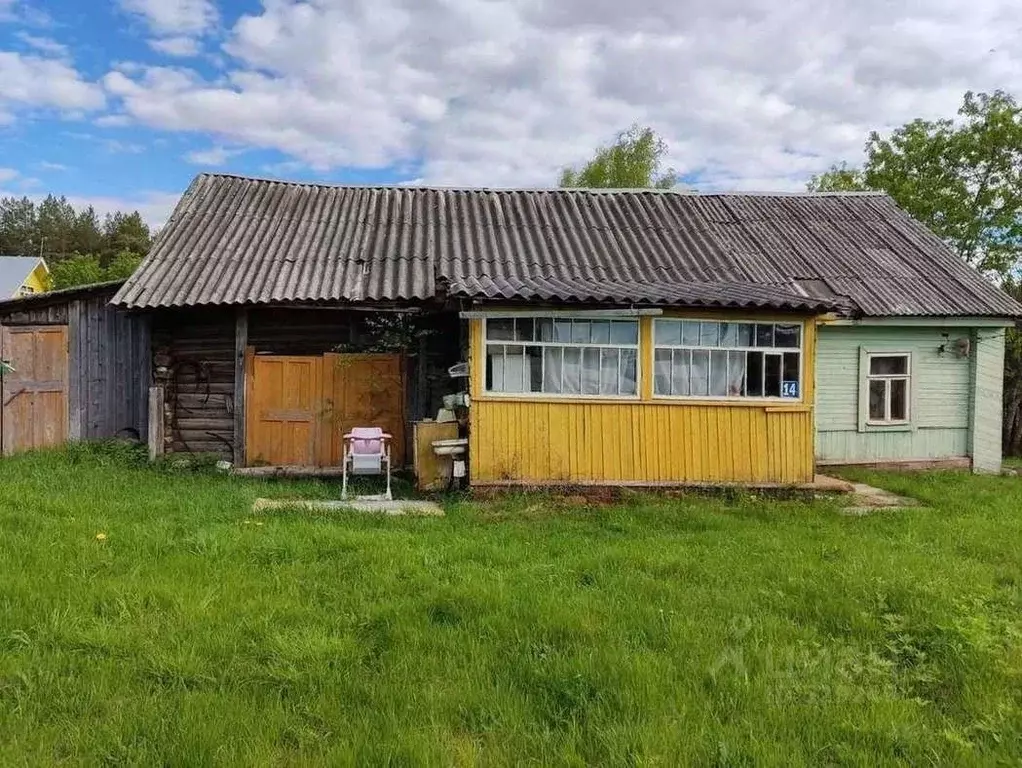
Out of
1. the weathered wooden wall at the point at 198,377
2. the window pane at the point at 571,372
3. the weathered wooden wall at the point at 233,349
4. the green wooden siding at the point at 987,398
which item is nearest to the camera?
the window pane at the point at 571,372

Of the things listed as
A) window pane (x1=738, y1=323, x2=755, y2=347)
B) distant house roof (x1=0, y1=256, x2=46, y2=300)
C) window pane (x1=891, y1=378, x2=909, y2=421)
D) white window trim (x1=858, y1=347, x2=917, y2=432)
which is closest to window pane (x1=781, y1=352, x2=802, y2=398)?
window pane (x1=738, y1=323, x2=755, y2=347)

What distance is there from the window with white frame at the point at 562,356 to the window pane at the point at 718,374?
955mm

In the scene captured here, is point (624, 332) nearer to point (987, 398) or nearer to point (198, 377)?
point (198, 377)

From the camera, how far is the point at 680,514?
7852mm

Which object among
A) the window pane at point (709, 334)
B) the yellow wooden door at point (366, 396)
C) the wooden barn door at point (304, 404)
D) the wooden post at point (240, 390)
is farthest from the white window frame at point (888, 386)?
the wooden post at point (240, 390)

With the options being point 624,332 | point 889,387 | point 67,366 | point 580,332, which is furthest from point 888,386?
point 67,366

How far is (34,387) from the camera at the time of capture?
34.8 ft

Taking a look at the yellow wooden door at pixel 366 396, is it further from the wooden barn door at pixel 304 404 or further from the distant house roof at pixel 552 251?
the distant house roof at pixel 552 251

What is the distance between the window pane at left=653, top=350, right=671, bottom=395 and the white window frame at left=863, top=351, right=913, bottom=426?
510cm

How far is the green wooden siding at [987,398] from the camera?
12.4 metres

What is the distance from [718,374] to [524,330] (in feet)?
8.12

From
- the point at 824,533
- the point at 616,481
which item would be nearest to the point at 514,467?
the point at 616,481

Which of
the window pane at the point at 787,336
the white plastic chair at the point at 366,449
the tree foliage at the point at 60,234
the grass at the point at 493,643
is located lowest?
the grass at the point at 493,643

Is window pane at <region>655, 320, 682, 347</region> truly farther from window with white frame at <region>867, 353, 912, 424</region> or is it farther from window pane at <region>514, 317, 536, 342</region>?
window with white frame at <region>867, 353, 912, 424</region>
